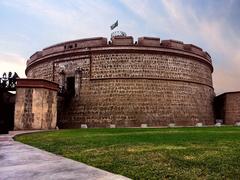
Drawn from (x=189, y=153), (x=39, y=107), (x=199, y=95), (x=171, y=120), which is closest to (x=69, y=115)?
(x=39, y=107)

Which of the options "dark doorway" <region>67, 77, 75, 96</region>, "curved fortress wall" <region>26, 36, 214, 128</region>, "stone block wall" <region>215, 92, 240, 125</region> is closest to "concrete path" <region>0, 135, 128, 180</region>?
"curved fortress wall" <region>26, 36, 214, 128</region>

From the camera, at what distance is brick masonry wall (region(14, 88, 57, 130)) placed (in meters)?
16.4

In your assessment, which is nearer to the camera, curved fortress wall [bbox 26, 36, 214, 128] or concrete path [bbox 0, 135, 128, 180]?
concrete path [bbox 0, 135, 128, 180]

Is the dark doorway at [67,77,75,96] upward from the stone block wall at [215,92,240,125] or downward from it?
upward

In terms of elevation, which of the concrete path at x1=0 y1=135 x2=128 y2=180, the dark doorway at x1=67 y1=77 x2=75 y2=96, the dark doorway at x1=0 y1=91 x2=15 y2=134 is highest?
the dark doorway at x1=67 y1=77 x2=75 y2=96

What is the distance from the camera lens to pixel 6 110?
65.5 feet

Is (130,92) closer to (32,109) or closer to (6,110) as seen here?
(32,109)

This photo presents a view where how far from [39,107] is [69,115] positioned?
4697 millimetres

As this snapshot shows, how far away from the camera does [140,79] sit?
68.6 ft

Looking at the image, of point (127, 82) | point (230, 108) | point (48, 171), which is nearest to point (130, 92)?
point (127, 82)

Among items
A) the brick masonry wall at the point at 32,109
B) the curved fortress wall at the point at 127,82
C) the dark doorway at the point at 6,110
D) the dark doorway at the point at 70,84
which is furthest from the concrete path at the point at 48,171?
the dark doorway at the point at 70,84

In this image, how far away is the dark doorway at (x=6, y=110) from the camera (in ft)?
61.8

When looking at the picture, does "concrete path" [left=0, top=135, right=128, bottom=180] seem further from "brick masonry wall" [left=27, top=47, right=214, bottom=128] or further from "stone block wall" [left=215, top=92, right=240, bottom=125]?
"stone block wall" [left=215, top=92, right=240, bottom=125]

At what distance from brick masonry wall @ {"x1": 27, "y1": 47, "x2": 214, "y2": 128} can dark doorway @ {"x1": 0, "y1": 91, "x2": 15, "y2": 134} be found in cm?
340
